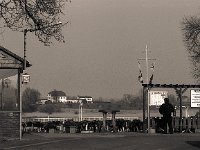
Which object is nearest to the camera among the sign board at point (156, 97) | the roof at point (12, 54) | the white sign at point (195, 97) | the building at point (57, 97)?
the roof at point (12, 54)

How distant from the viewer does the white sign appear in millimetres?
33344

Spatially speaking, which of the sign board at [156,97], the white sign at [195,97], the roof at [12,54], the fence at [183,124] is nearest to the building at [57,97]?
the sign board at [156,97]

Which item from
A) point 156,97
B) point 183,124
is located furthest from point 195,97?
point 156,97

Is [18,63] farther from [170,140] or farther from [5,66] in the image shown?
[170,140]

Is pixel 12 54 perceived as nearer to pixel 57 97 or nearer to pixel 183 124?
pixel 183 124

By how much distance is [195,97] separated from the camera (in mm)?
33500

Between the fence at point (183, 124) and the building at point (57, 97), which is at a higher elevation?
the building at point (57, 97)

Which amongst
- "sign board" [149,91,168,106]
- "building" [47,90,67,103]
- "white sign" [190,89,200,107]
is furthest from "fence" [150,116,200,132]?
"building" [47,90,67,103]

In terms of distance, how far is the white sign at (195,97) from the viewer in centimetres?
3334

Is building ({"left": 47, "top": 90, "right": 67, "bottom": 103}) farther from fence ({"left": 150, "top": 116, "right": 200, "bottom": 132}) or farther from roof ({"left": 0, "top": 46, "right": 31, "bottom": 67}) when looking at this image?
roof ({"left": 0, "top": 46, "right": 31, "bottom": 67})

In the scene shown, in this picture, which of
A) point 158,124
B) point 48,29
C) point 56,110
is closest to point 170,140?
point 48,29

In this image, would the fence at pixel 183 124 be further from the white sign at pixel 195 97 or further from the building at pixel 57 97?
the building at pixel 57 97

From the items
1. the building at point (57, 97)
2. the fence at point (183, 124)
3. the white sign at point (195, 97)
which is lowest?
the fence at point (183, 124)

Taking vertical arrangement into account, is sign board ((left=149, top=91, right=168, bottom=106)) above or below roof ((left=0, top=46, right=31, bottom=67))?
below
